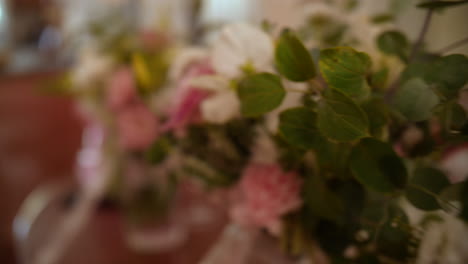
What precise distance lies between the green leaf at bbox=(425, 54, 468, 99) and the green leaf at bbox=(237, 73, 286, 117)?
12cm

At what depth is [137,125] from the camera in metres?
0.73

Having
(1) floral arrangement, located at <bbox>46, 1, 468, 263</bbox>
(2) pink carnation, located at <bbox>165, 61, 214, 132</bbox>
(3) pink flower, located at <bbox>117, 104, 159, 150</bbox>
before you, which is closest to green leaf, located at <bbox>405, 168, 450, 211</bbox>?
(1) floral arrangement, located at <bbox>46, 1, 468, 263</bbox>

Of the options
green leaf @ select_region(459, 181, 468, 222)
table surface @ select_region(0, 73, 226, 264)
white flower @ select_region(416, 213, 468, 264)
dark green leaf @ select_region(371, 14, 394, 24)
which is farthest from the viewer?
table surface @ select_region(0, 73, 226, 264)

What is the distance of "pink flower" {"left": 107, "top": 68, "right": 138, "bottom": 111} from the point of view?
28.2 inches

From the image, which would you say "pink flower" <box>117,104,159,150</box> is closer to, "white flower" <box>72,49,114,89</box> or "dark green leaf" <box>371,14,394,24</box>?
"white flower" <box>72,49,114,89</box>

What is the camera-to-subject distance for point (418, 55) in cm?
38

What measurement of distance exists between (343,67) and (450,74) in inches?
3.3

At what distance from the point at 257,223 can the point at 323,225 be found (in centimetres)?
8

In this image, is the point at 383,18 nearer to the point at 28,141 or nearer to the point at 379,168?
the point at 379,168

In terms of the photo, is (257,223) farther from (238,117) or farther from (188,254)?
(188,254)

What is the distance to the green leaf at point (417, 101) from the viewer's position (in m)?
0.25

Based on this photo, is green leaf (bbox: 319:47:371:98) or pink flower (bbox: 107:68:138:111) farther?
pink flower (bbox: 107:68:138:111)

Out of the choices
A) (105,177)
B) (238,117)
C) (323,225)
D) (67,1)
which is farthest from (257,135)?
(67,1)

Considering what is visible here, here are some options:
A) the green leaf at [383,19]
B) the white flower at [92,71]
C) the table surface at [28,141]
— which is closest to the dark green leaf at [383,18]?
the green leaf at [383,19]
